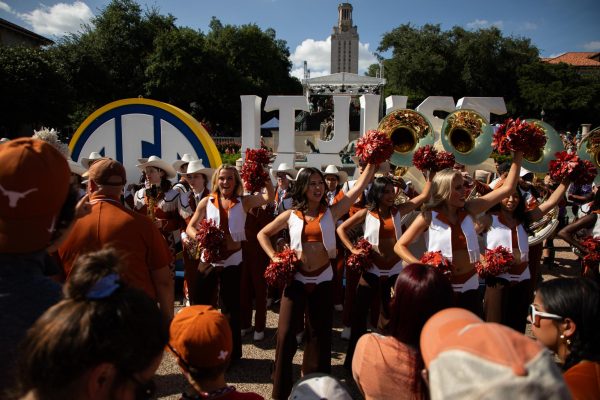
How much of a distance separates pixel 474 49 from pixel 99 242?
50683 millimetres

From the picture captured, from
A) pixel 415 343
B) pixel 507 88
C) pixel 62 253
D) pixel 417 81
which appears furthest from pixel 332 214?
pixel 507 88

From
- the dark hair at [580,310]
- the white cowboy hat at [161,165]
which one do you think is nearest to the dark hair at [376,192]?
the dark hair at [580,310]

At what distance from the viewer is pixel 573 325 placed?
1.71m

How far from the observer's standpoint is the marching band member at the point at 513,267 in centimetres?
393

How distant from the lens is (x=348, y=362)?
161 inches

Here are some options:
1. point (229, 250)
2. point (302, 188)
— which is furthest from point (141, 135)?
point (302, 188)

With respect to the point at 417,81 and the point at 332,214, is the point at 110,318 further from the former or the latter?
the point at 417,81

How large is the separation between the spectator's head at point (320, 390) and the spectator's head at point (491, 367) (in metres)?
0.82

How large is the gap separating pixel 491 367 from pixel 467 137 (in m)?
5.97

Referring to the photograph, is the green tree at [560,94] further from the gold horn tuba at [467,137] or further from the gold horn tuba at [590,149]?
the gold horn tuba at [467,137]

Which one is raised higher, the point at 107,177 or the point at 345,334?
the point at 107,177

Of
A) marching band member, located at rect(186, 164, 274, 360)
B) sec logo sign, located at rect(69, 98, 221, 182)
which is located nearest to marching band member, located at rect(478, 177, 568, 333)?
marching band member, located at rect(186, 164, 274, 360)

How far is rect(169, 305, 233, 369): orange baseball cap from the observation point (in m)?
1.77

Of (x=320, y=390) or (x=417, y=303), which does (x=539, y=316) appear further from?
(x=320, y=390)
